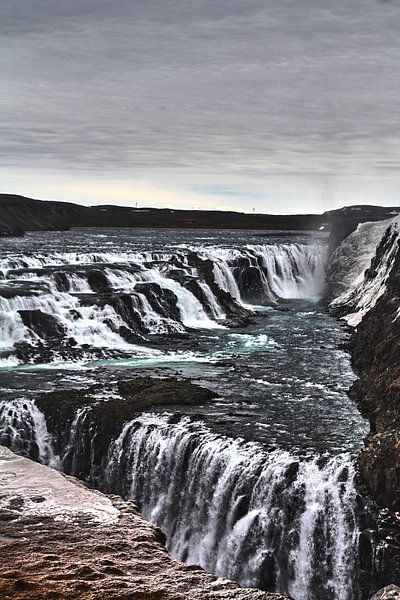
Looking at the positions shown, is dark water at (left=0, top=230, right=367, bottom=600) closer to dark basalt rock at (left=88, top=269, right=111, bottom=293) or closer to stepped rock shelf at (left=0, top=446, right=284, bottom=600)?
dark basalt rock at (left=88, top=269, right=111, bottom=293)

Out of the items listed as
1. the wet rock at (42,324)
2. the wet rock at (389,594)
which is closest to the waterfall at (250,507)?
→ the wet rock at (389,594)

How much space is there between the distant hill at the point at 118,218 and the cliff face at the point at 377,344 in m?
48.3

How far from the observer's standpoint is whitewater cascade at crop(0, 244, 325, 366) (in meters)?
32.0

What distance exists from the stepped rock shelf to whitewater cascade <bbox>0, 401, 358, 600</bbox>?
5609 millimetres

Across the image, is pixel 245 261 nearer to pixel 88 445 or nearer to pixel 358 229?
pixel 358 229

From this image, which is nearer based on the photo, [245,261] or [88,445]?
[88,445]

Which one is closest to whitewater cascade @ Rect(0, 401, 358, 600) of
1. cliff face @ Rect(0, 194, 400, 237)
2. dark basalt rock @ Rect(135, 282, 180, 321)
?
dark basalt rock @ Rect(135, 282, 180, 321)

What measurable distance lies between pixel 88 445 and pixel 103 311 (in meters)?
14.3

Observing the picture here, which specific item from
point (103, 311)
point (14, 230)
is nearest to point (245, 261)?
point (103, 311)

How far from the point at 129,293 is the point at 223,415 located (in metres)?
17.9

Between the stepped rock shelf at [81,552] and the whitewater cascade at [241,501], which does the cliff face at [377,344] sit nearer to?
the whitewater cascade at [241,501]

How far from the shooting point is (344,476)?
54.8 ft

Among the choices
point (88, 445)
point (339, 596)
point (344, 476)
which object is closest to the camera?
point (339, 596)

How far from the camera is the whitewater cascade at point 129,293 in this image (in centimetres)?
3198
